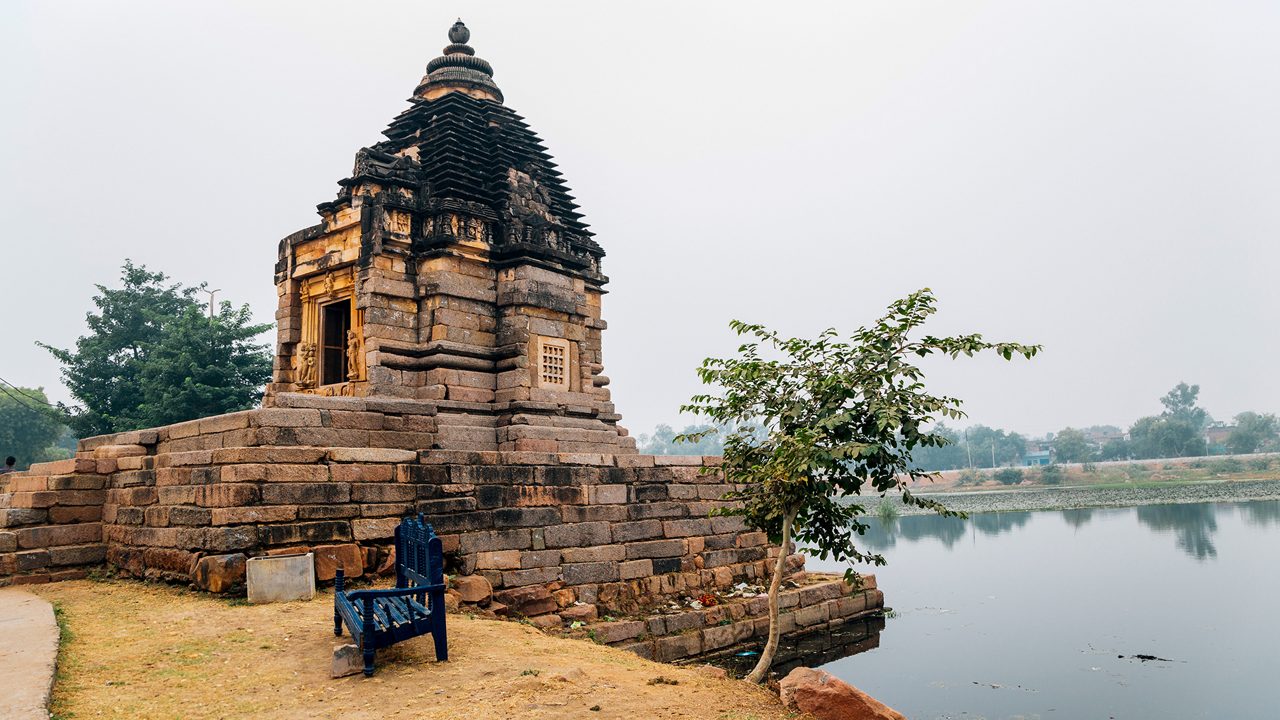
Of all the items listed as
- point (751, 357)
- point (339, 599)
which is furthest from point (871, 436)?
point (339, 599)

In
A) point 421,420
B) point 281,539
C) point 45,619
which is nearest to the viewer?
point 45,619

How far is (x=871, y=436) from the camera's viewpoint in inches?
247

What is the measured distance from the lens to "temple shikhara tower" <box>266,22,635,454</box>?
1140 centimetres

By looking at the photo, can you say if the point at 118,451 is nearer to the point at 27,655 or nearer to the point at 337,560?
the point at 337,560

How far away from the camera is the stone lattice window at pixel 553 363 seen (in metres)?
12.2

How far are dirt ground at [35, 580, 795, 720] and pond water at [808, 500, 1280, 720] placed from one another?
5.41 m

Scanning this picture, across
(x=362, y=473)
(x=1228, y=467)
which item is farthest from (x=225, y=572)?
(x=1228, y=467)

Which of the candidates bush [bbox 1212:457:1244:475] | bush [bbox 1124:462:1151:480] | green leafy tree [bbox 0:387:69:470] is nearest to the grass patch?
green leafy tree [bbox 0:387:69:470]

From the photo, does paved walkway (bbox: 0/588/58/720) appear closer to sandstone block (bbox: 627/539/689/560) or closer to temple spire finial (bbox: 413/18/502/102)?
sandstone block (bbox: 627/539/689/560)

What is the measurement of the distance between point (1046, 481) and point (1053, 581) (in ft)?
163

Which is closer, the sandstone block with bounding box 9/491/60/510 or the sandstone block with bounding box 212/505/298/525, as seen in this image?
the sandstone block with bounding box 212/505/298/525

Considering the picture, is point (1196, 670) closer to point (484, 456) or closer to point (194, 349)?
point (484, 456)

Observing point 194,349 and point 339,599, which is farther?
point 194,349

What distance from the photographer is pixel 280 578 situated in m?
6.74
